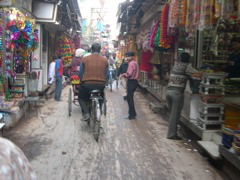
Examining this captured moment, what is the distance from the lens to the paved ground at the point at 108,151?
187 inches

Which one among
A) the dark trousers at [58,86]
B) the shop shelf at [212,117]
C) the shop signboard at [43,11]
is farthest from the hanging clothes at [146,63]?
the shop shelf at [212,117]

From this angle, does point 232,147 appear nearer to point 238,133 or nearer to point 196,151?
point 238,133

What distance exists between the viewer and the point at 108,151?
19.0 feet

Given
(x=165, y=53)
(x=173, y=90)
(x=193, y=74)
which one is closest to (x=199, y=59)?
(x=193, y=74)

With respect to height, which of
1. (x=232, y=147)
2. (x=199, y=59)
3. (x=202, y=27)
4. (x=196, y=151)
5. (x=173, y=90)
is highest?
(x=202, y=27)

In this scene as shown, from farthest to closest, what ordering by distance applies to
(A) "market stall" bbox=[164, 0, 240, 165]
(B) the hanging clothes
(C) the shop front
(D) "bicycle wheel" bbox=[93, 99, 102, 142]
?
1. (B) the hanging clothes
2. (D) "bicycle wheel" bbox=[93, 99, 102, 142]
3. (A) "market stall" bbox=[164, 0, 240, 165]
4. (C) the shop front

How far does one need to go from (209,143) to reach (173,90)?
139 centimetres

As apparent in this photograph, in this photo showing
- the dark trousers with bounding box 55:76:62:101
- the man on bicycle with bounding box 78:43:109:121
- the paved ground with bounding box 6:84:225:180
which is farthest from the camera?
the dark trousers with bounding box 55:76:62:101

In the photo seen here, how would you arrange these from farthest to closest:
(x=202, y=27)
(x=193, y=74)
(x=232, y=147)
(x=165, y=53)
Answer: (x=165, y=53), (x=193, y=74), (x=202, y=27), (x=232, y=147)

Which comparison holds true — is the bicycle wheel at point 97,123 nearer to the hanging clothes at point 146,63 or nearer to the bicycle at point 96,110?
the bicycle at point 96,110

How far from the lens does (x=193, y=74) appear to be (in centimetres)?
657

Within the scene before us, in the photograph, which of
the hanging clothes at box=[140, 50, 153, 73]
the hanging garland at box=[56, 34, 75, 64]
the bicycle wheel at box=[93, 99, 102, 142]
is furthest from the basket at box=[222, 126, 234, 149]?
the hanging garland at box=[56, 34, 75, 64]

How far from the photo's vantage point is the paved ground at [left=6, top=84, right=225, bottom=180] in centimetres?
474

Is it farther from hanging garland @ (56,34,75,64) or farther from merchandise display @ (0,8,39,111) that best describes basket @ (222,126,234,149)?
hanging garland @ (56,34,75,64)
